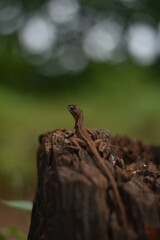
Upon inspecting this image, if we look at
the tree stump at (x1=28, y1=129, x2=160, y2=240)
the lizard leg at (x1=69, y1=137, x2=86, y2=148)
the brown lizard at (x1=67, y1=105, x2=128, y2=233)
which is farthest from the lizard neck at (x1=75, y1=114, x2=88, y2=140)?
the tree stump at (x1=28, y1=129, x2=160, y2=240)

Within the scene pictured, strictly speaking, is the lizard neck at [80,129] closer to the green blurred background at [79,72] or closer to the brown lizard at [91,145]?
the brown lizard at [91,145]

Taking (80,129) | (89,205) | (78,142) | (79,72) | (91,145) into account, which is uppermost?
(79,72)

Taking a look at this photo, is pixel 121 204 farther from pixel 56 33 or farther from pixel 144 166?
pixel 56 33

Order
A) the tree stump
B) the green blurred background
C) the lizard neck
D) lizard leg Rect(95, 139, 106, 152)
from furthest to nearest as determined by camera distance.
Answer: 1. the green blurred background
2. the lizard neck
3. lizard leg Rect(95, 139, 106, 152)
4. the tree stump

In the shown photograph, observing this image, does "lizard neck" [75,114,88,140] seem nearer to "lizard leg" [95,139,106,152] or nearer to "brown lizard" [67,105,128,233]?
"brown lizard" [67,105,128,233]

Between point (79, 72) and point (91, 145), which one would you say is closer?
point (91, 145)

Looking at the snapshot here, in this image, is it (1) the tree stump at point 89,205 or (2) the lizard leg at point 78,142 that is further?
(2) the lizard leg at point 78,142

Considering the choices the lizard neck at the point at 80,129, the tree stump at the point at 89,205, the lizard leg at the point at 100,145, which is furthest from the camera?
the lizard neck at the point at 80,129

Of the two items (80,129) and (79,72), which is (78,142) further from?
(79,72)

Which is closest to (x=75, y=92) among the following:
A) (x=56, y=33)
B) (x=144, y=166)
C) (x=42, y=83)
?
(x=42, y=83)

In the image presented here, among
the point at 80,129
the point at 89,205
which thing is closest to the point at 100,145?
the point at 80,129

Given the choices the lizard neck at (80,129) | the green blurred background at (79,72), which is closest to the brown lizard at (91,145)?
the lizard neck at (80,129)
